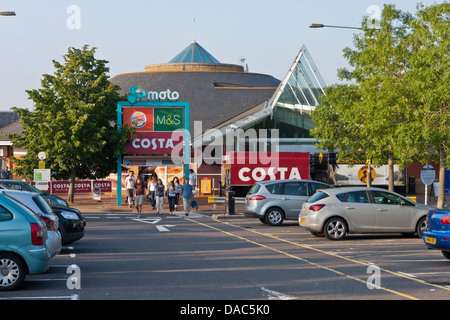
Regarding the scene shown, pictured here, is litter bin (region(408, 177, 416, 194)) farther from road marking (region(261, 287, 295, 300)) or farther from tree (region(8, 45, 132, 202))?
road marking (region(261, 287, 295, 300))

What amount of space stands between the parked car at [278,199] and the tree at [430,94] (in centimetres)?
429

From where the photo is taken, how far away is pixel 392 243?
1805cm

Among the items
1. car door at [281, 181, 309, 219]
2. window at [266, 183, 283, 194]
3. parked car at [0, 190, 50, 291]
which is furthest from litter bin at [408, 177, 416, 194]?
parked car at [0, 190, 50, 291]

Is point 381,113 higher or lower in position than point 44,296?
higher

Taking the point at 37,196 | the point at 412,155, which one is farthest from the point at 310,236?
the point at 37,196

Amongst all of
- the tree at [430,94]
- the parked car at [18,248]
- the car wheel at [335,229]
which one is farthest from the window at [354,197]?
the parked car at [18,248]

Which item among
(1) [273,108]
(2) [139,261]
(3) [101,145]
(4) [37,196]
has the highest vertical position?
(1) [273,108]

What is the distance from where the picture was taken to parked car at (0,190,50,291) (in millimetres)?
10430

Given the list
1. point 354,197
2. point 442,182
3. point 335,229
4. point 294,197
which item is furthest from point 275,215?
point 442,182

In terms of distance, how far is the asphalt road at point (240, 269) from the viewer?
33.7 feet

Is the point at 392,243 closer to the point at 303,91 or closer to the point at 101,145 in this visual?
the point at 101,145

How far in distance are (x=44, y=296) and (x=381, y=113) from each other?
63.2 feet

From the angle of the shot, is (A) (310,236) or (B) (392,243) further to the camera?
(A) (310,236)

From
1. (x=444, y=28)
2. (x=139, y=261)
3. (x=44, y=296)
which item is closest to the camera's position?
(x=44, y=296)
